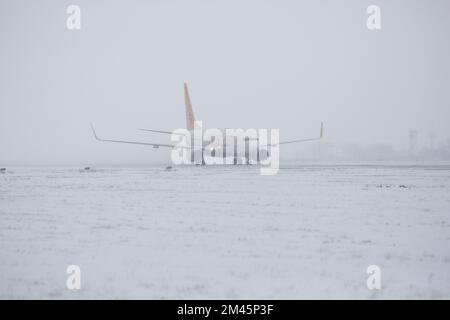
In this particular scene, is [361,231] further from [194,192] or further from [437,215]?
[194,192]

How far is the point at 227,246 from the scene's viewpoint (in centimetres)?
1028

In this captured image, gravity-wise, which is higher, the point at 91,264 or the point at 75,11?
the point at 75,11

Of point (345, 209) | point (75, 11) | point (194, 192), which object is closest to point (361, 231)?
point (345, 209)

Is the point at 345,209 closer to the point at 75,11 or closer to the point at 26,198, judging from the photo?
the point at 26,198

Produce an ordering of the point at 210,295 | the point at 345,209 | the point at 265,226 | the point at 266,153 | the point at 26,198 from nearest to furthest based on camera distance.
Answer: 1. the point at 210,295
2. the point at 265,226
3. the point at 345,209
4. the point at 26,198
5. the point at 266,153

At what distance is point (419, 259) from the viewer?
363 inches

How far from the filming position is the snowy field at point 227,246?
753 centimetres

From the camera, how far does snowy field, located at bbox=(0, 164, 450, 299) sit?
7.53 meters

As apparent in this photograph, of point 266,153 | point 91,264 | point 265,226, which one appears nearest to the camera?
point 91,264

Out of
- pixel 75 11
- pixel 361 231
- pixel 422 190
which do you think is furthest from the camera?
pixel 75 11

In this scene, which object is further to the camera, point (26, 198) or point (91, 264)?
point (26, 198)

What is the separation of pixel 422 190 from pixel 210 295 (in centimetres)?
1811

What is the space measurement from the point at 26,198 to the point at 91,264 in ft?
42.4

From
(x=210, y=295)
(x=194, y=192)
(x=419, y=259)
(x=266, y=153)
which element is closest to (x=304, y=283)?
(x=210, y=295)
